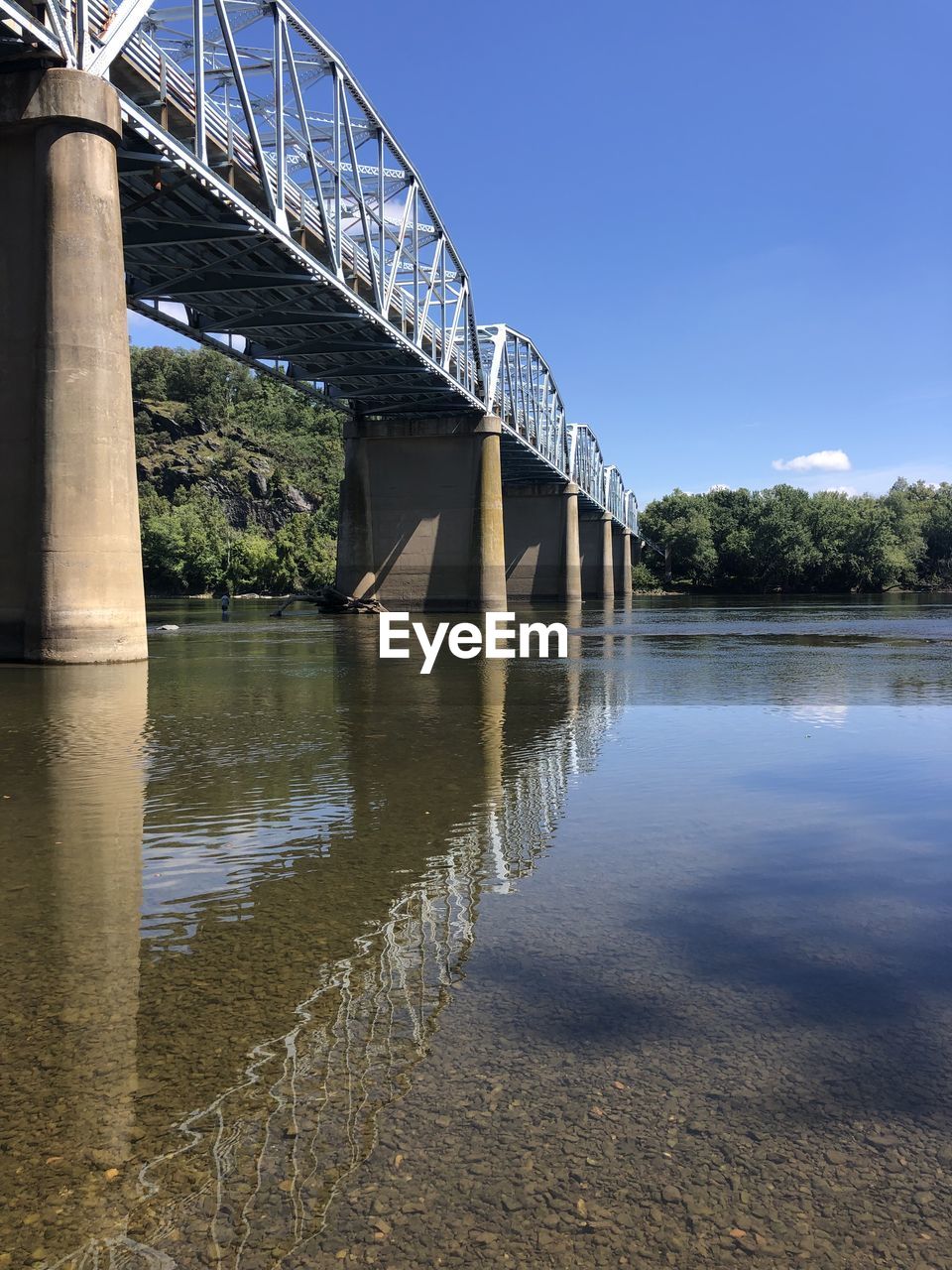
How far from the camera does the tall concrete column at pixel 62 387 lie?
19.4 m

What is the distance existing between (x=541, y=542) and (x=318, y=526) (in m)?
51.7

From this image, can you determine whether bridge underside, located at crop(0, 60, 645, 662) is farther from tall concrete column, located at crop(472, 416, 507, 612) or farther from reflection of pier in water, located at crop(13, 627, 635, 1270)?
reflection of pier in water, located at crop(13, 627, 635, 1270)

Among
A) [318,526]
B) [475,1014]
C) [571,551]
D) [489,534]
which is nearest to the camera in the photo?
[475,1014]

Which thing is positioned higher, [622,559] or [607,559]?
[622,559]

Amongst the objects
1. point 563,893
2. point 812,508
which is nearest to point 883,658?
point 563,893

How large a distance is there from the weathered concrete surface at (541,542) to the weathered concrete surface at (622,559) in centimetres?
4184

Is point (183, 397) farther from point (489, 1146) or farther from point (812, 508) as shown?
point (489, 1146)

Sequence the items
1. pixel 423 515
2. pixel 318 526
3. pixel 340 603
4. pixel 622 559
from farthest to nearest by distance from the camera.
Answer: pixel 622 559 → pixel 318 526 → pixel 423 515 → pixel 340 603

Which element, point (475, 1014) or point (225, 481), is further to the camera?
point (225, 481)

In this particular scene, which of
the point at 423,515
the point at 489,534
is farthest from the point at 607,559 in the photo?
the point at 489,534

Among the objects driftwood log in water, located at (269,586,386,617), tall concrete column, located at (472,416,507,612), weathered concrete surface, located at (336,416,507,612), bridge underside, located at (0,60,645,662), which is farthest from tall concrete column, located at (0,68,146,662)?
weathered concrete surface, located at (336,416,507,612)

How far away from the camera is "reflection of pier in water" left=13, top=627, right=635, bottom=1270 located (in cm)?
258

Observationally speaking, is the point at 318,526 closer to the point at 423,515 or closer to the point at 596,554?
the point at 596,554

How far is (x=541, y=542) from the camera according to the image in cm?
9688
